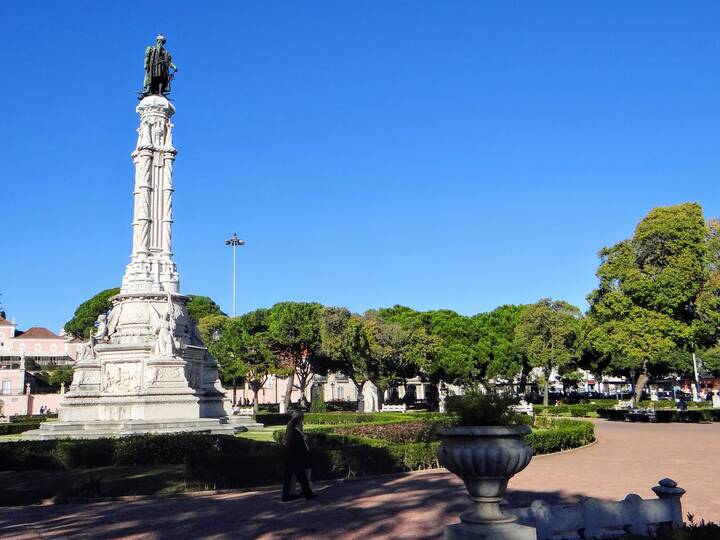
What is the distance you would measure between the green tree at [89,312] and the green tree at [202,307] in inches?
340

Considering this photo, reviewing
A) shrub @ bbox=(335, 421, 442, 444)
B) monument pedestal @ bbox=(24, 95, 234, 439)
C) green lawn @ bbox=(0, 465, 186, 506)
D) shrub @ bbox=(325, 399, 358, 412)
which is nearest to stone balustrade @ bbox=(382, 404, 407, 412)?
shrub @ bbox=(325, 399, 358, 412)

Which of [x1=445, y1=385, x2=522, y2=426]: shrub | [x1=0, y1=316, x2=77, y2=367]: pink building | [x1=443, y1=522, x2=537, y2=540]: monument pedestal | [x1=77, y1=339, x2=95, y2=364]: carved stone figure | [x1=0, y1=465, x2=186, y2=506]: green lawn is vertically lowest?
[x1=0, y1=465, x2=186, y2=506]: green lawn

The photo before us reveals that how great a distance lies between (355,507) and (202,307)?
237 feet

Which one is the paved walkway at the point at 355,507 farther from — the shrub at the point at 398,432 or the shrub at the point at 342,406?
the shrub at the point at 342,406

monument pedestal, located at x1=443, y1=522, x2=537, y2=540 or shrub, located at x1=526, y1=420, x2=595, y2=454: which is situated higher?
monument pedestal, located at x1=443, y1=522, x2=537, y2=540

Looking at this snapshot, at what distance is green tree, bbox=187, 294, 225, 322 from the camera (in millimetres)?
80562

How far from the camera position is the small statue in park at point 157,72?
120ft

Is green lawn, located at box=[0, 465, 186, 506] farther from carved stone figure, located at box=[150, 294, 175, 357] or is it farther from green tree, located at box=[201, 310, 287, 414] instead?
green tree, located at box=[201, 310, 287, 414]

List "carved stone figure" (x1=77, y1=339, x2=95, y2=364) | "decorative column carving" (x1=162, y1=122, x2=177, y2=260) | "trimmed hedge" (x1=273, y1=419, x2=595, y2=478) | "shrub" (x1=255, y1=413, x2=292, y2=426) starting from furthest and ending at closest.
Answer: "shrub" (x1=255, y1=413, x2=292, y2=426), "decorative column carving" (x1=162, y1=122, x2=177, y2=260), "carved stone figure" (x1=77, y1=339, x2=95, y2=364), "trimmed hedge" (x1=273, y1=419, x2=595, y2=478)

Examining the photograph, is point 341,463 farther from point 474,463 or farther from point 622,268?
point 622,268

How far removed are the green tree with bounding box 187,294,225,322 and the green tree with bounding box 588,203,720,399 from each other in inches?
1996

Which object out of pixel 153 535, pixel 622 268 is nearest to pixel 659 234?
pixel 622 268

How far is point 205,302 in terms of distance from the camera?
272ft

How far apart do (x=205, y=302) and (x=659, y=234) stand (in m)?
56.2
